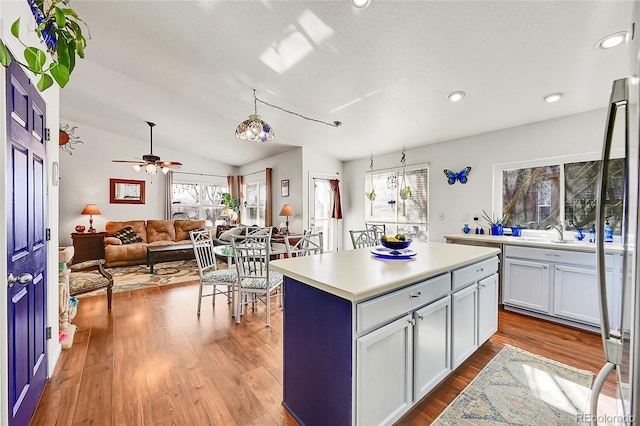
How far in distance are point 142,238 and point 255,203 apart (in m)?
2.85

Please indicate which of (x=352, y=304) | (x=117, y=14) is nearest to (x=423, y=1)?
(x=352, y=304)

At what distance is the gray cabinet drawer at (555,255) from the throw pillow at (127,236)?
6.96 m

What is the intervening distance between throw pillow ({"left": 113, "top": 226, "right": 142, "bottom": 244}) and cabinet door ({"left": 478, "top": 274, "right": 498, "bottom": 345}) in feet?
21.8

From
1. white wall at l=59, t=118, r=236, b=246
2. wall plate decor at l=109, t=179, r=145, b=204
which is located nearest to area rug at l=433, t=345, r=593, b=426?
white wall at l=59, t=118, r=236, b=246

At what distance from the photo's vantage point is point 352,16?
212cm

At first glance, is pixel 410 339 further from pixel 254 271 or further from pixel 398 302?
pixel 254 271

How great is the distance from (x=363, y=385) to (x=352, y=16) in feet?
8.25

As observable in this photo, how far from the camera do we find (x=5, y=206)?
1258 millimetres

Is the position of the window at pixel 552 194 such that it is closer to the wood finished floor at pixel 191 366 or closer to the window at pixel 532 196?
the window at pixel 532 196

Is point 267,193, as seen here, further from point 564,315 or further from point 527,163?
point 564,315

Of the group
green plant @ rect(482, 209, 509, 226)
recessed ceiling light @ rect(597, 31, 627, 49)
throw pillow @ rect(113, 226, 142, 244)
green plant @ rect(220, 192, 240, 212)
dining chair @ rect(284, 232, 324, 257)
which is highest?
recessed ceiling light @ rect(597, 31, 627, 49)

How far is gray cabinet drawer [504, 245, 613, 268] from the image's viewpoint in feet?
8.79

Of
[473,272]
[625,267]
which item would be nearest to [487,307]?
[473,272]

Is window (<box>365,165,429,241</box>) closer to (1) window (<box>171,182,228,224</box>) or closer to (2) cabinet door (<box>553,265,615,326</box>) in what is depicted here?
(2) cabinet door (<box>553,265,615,326</box>)
